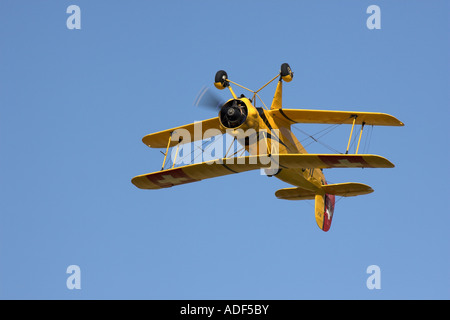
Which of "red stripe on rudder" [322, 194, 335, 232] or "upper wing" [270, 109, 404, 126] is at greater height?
"upper wing" [270, 109, 404, 126]

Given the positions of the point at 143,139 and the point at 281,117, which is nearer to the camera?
the point at 281,117

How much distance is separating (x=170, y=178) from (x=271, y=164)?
401cm

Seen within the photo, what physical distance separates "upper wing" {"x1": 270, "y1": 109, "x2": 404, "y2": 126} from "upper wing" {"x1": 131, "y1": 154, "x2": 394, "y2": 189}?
8.52 feet

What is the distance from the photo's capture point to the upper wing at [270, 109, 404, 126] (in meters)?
31.5

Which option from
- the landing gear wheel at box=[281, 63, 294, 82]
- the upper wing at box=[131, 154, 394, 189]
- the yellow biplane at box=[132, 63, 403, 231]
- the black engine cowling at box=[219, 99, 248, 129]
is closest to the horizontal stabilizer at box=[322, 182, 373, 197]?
the yellow biplane at box=[132, 63, 403, 231]

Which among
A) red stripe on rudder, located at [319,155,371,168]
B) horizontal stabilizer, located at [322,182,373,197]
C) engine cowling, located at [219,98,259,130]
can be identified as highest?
Answer: engine cowling, located at [219,98,259,130]

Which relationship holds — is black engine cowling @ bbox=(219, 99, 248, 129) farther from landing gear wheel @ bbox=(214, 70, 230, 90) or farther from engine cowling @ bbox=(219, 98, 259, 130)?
landing gear wheel @ bbox=(214, 70, 230, 90)

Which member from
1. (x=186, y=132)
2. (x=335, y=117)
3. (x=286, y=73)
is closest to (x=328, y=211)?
(x=335, y=117)
